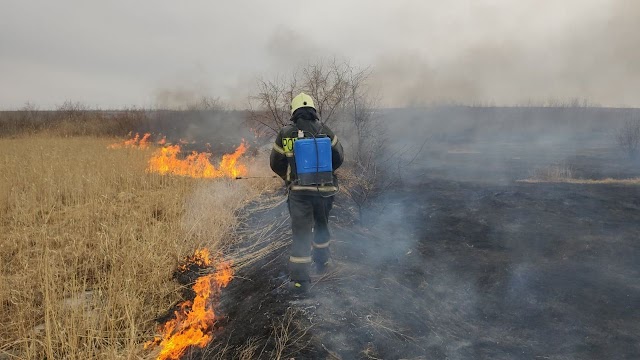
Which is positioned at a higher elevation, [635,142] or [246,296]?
[635,142]

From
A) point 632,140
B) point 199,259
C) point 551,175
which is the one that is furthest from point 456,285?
point 632,140

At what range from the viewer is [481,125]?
4209 centimetres

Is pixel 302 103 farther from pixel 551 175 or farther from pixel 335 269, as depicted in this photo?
pixel 551 175

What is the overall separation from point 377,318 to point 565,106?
2016 inches

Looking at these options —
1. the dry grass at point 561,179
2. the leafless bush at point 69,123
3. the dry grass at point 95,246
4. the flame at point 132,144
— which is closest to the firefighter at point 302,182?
the dry grass at point 95,246

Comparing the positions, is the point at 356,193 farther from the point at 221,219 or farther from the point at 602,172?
the point at 602,172

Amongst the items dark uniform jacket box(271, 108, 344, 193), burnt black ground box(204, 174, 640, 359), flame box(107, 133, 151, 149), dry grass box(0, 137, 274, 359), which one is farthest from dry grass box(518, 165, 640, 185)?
flame box(107, 133, 151, 149)

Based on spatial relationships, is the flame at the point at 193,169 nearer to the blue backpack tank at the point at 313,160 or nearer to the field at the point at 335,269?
the field at the point at 335,269

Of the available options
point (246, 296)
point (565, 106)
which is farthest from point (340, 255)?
point (565, 106)

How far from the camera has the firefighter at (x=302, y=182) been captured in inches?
171

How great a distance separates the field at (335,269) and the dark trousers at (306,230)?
291mm

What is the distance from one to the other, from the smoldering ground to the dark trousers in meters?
0.28

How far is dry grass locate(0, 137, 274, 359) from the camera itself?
3.58 metres

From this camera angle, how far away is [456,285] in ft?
16.5
